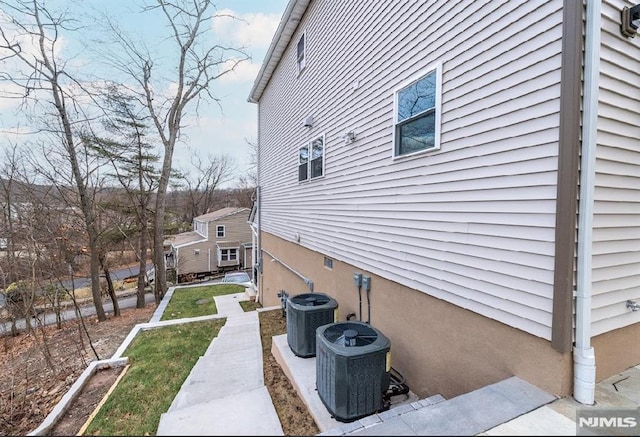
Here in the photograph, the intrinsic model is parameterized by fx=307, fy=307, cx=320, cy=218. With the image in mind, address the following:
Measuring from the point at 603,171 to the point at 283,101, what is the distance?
8241 mm

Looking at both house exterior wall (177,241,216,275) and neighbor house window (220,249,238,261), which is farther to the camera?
neighbor house window (220,249,238,261)

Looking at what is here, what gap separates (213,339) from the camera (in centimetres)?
654

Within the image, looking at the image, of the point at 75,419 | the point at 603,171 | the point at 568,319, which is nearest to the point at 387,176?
the point at 603,171

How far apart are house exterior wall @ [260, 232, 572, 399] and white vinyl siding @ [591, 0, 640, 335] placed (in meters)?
0.55

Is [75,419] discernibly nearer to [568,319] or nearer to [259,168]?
[568,319]

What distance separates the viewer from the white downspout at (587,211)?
218cm

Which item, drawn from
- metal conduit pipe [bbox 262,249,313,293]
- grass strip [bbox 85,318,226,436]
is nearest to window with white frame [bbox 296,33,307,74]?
metal conduit pipe [bbox 262,249,313,293]

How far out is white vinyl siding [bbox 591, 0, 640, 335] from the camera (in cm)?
235

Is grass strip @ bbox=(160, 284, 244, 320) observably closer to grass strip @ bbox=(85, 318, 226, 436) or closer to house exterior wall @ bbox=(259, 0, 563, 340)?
grass strip @ bbox=(85, 318, 226, 436)

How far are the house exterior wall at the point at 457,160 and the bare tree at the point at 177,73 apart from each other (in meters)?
12.2

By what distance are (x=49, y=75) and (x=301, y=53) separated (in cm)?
1061

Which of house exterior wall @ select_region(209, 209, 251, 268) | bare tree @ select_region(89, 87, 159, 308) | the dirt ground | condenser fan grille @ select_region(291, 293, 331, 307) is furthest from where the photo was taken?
house exterior wall @ select_region(209, 209, 251, 268)

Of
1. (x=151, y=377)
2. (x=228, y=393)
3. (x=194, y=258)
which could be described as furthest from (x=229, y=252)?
(x=228, y=393)

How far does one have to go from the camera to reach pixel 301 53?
307 inches
